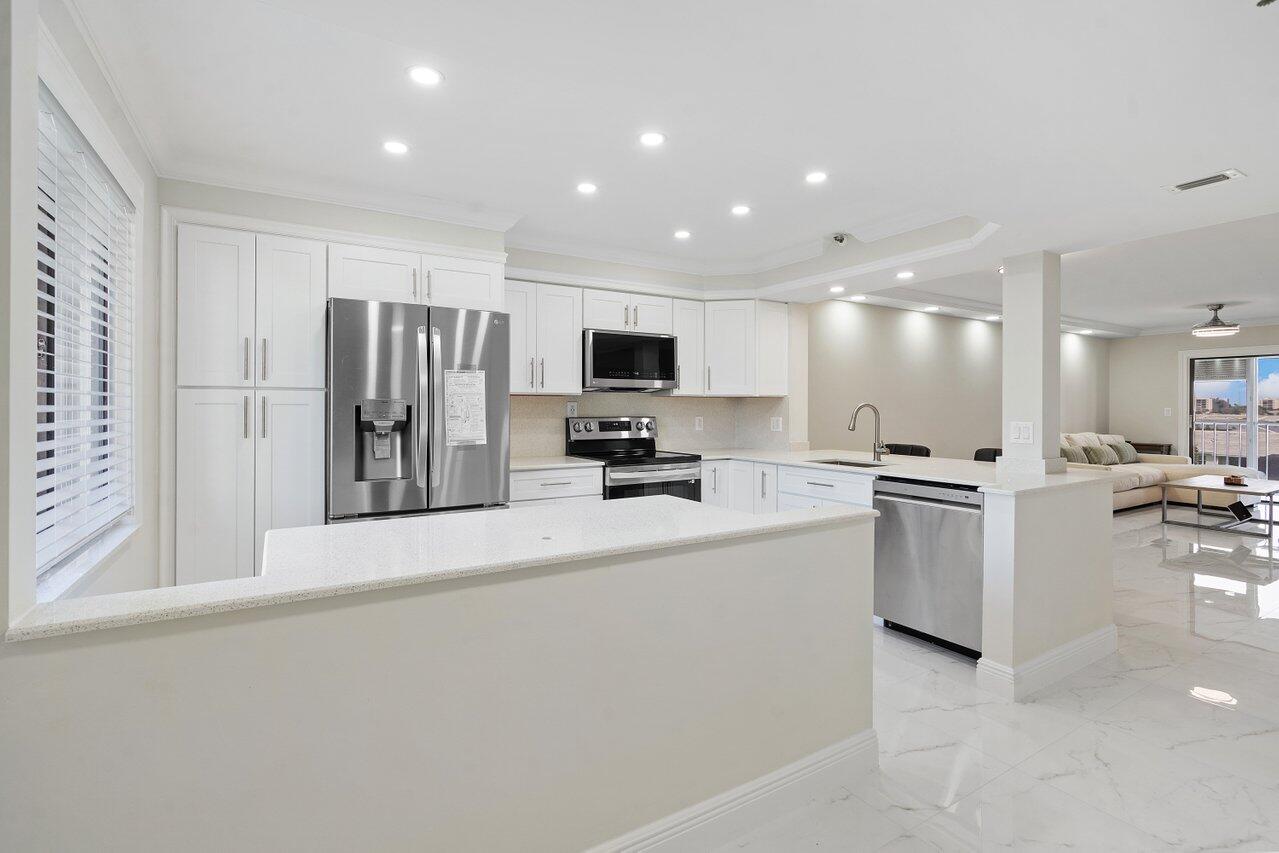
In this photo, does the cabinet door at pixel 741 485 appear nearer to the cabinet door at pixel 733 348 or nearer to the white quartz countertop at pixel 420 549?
the cabinet door at pixel 733 348

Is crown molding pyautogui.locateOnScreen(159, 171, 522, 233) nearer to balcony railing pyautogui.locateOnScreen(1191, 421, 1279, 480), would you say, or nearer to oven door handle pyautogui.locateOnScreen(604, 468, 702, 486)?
oven door handle pyautogui.locateOnScreen(604, 468, 702, 486)

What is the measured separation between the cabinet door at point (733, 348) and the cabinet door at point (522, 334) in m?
1.43

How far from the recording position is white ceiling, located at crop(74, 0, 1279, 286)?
153 cm

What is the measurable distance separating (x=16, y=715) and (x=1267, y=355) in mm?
11388

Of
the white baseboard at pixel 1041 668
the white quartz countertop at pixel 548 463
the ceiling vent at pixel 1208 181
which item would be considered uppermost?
the ceiling vent at pixel 1208 181

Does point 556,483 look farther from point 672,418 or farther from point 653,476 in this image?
point 672,418

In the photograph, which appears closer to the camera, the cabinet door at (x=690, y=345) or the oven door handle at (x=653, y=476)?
the oven door handle at (x=653, y=476)

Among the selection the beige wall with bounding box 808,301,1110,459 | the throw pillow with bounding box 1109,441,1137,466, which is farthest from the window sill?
the throw pillow with bounding box 1109,441,1137,466

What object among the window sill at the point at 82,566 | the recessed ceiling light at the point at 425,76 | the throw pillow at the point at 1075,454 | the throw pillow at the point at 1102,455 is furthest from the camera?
the throw pillow at the point at 1102,455

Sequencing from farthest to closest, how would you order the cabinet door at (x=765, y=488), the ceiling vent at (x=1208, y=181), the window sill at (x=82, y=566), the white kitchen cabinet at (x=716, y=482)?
the white kitchen cabinet at (x=716, y=482), the cabinet door at (x=765, y=488), the ceiling vent at (x=1208, y=181), the window sill at (x=82, y=566)

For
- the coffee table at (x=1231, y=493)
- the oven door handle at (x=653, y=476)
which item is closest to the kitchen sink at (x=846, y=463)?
the oven door handle at (x=653, y=476)

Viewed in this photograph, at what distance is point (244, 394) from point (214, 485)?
1.38ft

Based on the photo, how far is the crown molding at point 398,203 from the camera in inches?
109

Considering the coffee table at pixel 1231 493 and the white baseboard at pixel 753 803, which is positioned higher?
the coffee table at pixel 1231 493
